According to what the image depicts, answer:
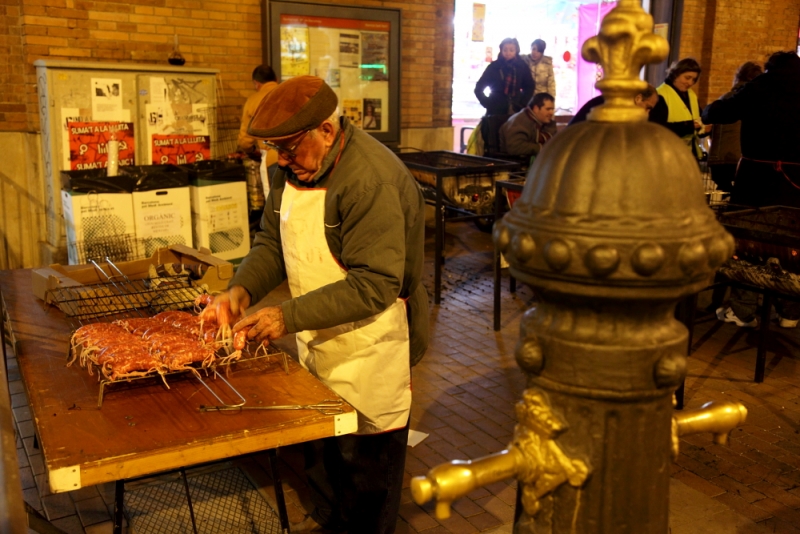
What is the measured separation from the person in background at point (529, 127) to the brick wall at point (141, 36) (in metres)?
2.00

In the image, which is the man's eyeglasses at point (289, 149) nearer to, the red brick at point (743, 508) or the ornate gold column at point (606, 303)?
the ornate gold column at point (606, 303)

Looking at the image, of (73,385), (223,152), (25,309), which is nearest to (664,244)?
(73,385)

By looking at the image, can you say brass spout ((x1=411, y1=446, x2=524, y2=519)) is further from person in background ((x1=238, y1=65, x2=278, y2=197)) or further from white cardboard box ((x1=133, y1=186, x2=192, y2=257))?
person in background ((x1=238, y1=65, x2=278, y2=197))

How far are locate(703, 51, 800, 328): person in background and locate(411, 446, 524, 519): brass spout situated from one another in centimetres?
618

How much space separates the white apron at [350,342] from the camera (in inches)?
122

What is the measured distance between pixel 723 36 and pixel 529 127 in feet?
23.8

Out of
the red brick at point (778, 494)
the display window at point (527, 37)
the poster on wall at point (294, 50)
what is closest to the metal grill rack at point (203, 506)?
the red brick at point (778, 494)

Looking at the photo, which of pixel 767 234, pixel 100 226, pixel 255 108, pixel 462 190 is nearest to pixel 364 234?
pixel 767 234

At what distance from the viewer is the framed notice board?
10000 millimetres

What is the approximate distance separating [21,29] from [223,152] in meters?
2.59

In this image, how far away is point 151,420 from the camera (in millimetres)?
2619

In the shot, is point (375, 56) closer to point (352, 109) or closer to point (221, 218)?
point (352, 109)

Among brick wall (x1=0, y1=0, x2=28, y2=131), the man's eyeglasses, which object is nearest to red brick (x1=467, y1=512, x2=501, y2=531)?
the man's eyeglasses

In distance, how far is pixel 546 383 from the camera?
1305 mm
